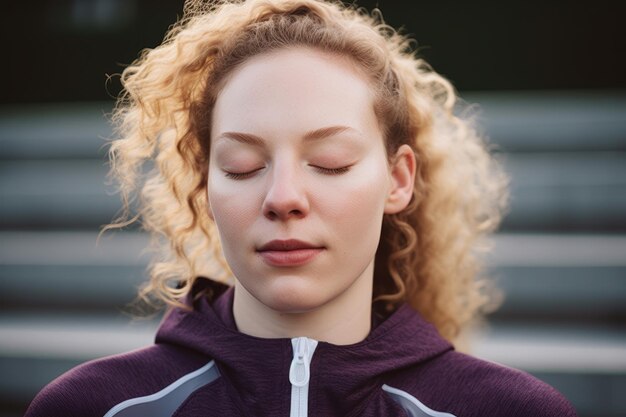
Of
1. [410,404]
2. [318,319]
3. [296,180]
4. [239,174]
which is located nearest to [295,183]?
[296,180]

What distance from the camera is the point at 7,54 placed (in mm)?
5500

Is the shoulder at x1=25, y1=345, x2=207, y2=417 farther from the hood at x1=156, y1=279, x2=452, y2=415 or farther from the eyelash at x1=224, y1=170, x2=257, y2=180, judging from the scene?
the eyelash at x1=224, y1=170, x2=257, y2=180

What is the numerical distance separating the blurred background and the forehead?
3.64 meters

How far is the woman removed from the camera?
137cm

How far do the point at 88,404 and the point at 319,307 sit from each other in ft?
1.51

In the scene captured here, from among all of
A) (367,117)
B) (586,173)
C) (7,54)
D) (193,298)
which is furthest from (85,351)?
(367,117)

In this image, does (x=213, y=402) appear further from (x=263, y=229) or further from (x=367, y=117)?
(x=367, y=117)

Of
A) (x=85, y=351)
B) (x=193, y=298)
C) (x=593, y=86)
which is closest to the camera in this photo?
(x=193, y=298)

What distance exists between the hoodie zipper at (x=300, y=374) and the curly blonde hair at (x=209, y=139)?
1.20 feet

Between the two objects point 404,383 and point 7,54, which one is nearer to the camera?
point 404,383

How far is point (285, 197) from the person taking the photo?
4.36 feet

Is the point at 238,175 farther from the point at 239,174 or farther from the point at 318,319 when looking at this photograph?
the point at 318,319

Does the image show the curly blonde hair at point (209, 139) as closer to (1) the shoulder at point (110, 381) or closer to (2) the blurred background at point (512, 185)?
(1) the shoulder at point (110, 381)

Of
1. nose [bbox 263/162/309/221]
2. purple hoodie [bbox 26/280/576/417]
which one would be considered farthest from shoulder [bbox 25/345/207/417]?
nose [bbox 263/162/309/221]
